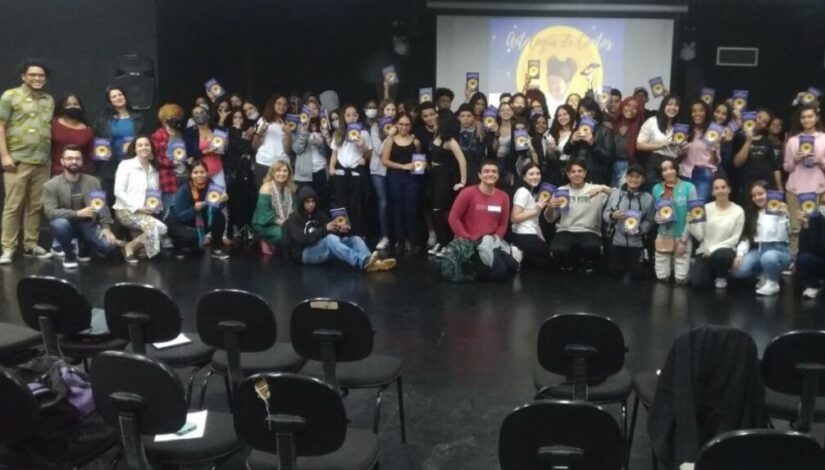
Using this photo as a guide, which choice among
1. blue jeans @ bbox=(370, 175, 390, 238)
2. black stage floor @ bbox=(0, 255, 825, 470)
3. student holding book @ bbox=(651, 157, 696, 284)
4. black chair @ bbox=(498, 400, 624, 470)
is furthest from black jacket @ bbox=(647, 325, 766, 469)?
blue jeans @ bbox=(370, 175, 390, 238)

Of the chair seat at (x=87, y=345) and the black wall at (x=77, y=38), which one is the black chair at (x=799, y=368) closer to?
the chair seat at (x=87, y=345)

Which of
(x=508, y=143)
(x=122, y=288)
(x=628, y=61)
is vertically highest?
(x=628, y=61)

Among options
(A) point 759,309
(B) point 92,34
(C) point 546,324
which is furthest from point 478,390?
(B) point 92,34

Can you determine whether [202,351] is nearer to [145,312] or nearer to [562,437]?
[145,312]

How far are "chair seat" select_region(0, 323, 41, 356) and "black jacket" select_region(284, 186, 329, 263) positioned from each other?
3169 mm

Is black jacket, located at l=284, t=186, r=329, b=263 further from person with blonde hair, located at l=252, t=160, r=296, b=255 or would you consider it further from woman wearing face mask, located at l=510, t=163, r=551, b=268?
woman wearing face mask, located at l=510, t=163, r=551, b=268

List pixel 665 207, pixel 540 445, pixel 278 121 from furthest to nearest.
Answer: pixel 278 121, pixel 665 207, pixel 540 445

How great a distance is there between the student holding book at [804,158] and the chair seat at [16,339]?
219 inches

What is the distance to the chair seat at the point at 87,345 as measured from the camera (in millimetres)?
3533

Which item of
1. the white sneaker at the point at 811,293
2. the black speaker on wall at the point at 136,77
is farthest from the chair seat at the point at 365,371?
the black speaker on wall at the point at 136,77

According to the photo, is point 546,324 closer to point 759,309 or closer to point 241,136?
point 759,309

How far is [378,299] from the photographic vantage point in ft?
18.7

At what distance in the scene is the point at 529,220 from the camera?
6.64 meters

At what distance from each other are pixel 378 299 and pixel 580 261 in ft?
6.43
